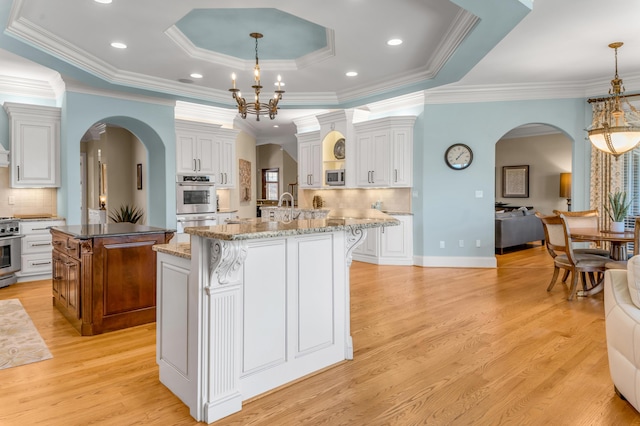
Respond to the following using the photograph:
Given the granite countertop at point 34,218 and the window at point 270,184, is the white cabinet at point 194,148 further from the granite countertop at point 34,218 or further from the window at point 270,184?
the window at point 270,184

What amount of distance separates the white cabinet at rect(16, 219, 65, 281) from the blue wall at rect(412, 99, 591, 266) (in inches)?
219

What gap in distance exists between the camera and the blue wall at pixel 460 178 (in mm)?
6582

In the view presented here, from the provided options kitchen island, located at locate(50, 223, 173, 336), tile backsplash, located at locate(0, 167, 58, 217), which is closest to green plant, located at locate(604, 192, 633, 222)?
kitchen island, located at locate(50, 223, 173, 336)

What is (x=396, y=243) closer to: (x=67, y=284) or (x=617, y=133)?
(x=617, y=133)

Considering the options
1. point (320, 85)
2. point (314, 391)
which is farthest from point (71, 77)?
point (314, 391)

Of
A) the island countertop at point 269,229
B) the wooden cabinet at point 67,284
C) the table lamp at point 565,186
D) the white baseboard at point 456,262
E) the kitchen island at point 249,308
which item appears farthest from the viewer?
the table lamp at point 565,186

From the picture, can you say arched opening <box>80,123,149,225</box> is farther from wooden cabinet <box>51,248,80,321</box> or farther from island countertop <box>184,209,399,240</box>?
island countertop <box>184,209,399,240</box>

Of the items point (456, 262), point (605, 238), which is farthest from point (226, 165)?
point (605, 238)

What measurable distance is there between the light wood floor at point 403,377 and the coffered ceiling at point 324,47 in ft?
8.87

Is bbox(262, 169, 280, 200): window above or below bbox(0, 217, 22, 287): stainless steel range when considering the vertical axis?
above

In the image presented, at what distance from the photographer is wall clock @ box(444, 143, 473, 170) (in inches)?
262

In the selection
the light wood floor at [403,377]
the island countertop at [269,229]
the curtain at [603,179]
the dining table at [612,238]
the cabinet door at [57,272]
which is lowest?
the light wood floor at [403,377]

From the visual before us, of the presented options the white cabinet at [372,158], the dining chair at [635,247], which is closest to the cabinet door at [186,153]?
the white cabinet at [372,158]

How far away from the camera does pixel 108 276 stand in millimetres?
3631
